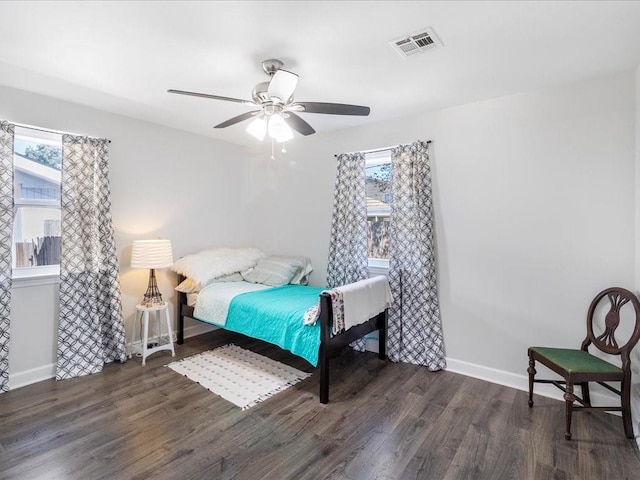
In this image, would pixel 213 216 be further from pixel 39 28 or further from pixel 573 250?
pixel 573 250

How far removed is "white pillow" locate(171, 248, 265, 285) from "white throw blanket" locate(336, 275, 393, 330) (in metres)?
1.62

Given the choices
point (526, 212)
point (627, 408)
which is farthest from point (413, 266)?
point (627, 408)

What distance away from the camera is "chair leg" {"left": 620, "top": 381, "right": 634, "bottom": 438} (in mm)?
2073

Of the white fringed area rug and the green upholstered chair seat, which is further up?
the green upholstered chair seat

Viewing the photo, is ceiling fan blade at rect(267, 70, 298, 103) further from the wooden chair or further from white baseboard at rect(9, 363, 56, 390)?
white baseboard at rect(9, 363, 56, 390)

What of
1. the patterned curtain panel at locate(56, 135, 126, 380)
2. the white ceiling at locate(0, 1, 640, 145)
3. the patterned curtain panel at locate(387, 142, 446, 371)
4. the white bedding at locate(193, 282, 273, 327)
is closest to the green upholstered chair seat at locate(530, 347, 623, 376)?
the patterned curtain panel at locate(387, 142, 446, 371)

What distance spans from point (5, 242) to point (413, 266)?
3491 millimetres

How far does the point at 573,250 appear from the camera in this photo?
8.34 feet

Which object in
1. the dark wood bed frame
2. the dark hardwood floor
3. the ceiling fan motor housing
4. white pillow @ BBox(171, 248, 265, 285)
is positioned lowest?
the dark hardwood floor

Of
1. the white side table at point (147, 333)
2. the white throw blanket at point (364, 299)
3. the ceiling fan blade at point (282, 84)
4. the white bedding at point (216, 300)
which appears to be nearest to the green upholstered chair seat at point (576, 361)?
the white throw blanket at point (364, 299)

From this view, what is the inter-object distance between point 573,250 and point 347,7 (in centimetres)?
240

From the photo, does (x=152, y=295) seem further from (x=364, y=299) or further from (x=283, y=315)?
(x=364, y=299)

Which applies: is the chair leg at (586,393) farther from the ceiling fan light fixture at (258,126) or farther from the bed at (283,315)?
the ceiling fan light fixture at (258,126)

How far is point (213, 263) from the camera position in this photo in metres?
3.75
